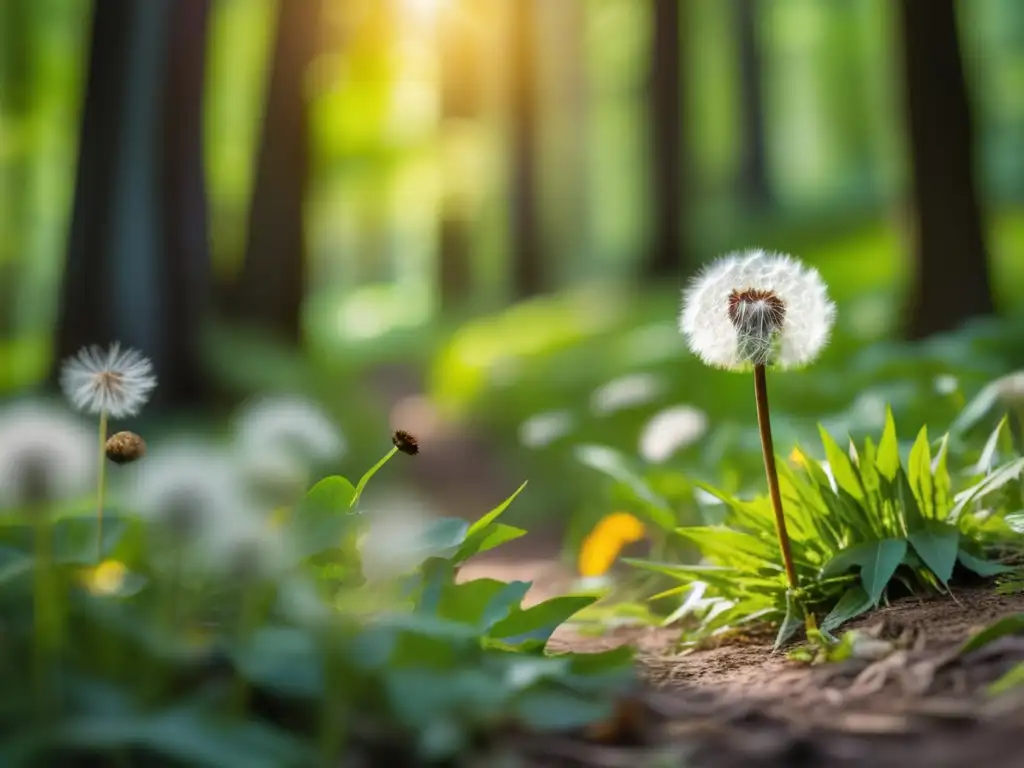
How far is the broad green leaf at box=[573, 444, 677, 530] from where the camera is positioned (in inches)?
142

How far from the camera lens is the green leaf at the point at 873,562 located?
2.70 m

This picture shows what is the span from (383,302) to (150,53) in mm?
21069

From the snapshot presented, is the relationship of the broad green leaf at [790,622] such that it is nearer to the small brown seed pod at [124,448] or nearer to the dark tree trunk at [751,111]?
the small brown seed pod at [124,448]

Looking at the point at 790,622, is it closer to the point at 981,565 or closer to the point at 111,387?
the point at 981,565

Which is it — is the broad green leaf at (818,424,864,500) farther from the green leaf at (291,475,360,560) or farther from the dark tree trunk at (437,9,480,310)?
the dark tree trunk at (437,9,480,310)

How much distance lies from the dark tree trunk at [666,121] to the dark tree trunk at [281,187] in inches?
184

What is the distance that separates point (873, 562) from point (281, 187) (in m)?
9.64

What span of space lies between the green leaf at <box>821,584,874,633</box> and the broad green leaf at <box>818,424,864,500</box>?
0.27 metres

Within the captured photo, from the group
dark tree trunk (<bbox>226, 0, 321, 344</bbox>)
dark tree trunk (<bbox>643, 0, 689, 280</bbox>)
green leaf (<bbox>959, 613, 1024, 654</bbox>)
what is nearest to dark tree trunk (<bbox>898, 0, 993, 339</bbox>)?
green leaf (<bbox>959, 613, 1024, 654</bbox>)

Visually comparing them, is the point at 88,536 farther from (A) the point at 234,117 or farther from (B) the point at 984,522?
(A) the point at 234,117

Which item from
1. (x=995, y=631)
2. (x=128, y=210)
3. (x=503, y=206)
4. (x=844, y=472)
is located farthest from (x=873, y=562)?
(x=503, y=206)

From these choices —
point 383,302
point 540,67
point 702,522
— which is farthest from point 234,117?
point 702,522

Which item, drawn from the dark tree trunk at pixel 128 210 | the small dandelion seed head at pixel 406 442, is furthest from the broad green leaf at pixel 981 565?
the dark tree trunk at pixel 128 210

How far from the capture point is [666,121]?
13.6m
